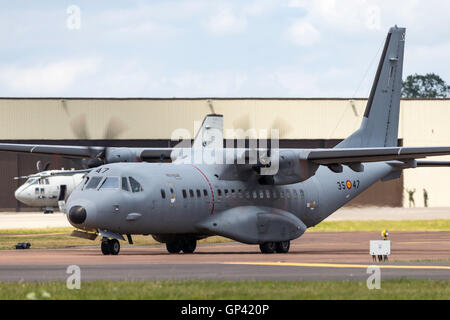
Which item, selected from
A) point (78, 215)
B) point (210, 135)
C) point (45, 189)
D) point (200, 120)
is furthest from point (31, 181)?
point (78, 215)

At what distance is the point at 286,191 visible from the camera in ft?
118

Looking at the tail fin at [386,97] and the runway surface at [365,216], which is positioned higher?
the tail fin at [386,97]

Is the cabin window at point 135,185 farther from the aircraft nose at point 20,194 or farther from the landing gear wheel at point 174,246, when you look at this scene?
the aircraft nose at point 20,194

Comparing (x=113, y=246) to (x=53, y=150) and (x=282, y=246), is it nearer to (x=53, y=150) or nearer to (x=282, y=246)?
(x=282, y=246)

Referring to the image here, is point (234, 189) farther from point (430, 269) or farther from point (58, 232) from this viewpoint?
point (58, 232)

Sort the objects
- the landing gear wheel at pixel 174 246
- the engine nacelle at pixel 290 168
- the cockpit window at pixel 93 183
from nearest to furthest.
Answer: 1. the cockpit window at pixel 93 183
2. the landing gear wheel at pixel 174 246
3. the engine nacelle at pixel 290 168

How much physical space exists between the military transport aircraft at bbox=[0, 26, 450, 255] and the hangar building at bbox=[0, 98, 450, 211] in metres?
36.7

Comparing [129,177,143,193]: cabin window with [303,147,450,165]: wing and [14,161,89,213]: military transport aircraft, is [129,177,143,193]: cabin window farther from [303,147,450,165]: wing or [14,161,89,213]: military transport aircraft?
[14,161,89,213]: military transport aircraft

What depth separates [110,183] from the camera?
30.0m

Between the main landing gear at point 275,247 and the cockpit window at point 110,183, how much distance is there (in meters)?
7.14

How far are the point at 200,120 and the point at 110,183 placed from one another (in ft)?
162

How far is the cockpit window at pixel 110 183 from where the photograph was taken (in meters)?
29.9

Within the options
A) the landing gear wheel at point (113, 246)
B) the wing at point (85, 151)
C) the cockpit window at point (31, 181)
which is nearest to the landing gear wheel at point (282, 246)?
the wing at point (85, 151)
